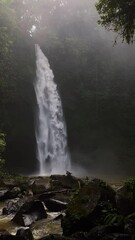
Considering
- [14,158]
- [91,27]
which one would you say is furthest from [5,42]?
[91,27]

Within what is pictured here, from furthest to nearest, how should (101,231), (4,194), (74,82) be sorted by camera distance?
1. (74,82)
2. (4,194)
3. (101,231)

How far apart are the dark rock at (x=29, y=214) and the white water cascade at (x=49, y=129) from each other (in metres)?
21.7

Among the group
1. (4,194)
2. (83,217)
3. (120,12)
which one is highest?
(120,12)

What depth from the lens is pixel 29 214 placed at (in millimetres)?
11242

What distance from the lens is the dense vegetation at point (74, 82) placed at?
34.6 metres

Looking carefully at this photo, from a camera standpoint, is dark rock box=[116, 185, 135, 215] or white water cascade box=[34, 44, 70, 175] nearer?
dark rock box=[116, 185, 135, 215]

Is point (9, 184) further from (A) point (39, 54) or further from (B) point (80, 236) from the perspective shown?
(A) point (39, 54)

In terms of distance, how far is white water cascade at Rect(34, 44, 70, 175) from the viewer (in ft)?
113

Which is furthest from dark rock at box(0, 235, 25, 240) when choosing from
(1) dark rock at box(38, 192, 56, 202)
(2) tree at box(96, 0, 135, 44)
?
(2) tree at box(96, 0, 135, 44)

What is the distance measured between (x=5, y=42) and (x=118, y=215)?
82.9 feet

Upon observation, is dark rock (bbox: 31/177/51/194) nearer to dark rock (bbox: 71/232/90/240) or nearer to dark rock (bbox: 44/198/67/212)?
dark rock (bbox: 44/198/67/212)

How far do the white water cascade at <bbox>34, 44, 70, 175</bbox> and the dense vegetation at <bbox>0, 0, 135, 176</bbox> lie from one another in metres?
0.82

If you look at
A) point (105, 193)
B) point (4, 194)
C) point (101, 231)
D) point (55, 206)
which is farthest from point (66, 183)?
point (101, 231)

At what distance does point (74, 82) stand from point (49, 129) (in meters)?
7.84
